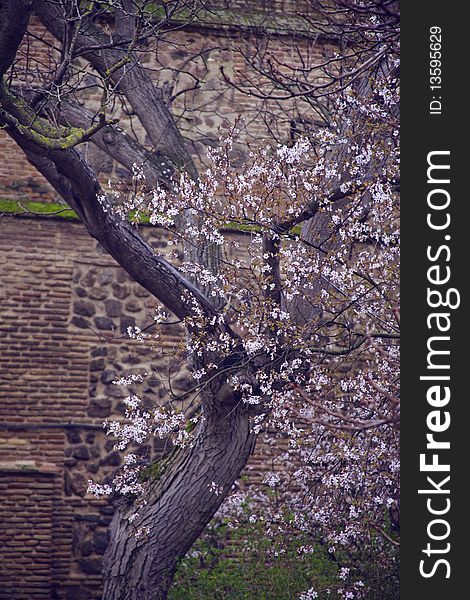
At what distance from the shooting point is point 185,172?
6898 millimetres

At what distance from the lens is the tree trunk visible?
6520mm

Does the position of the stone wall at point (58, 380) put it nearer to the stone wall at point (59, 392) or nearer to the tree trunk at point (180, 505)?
the stone wall at point (59, 392)

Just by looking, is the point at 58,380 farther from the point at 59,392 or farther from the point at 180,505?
the point at 180,505

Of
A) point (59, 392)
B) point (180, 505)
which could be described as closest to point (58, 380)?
point (59, 392)

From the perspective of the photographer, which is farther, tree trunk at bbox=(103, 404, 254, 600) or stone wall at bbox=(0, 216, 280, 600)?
Answer: stone wall at bbox=(0, 216, 280, 600)

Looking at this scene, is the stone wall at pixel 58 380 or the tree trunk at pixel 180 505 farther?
the stone wall at pixel 58 380

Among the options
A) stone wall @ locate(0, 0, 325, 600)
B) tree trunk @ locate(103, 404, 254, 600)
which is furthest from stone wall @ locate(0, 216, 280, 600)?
tree trunk @ locate(103, 404, 254, 600)

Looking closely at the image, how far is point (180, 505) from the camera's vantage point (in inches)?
257

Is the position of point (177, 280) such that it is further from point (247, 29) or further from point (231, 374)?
point (247, 29)

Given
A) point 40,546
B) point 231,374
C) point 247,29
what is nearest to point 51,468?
point 40,546

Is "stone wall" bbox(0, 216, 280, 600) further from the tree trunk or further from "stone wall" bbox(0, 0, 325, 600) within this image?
the tree trunk

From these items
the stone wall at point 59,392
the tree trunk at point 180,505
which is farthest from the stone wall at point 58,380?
the tree trunk at point 180,505

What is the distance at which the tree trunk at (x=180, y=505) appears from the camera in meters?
6.52

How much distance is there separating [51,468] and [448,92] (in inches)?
239
